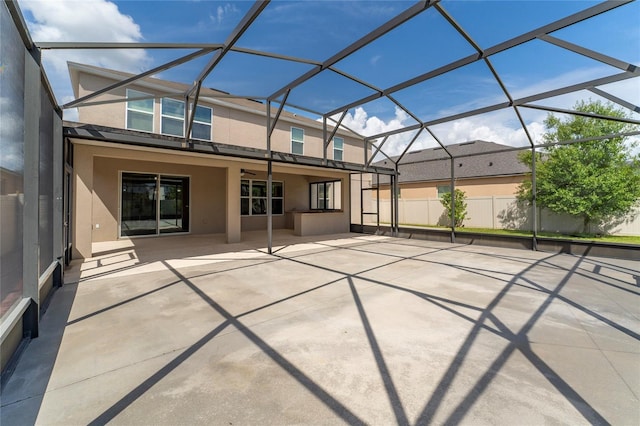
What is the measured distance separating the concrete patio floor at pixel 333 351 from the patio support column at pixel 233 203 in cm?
404

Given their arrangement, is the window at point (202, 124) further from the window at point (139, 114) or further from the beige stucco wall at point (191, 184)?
the window at point (139, 114)

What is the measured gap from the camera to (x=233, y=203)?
30.1ft

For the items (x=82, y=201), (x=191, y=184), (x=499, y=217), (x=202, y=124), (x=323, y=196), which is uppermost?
(x=202, y=124)

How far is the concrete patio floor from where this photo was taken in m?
1.82

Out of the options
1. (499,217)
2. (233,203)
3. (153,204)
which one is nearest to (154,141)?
(233,203)

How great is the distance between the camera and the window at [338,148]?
1483cm

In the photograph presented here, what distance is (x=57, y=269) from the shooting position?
4.38 metres

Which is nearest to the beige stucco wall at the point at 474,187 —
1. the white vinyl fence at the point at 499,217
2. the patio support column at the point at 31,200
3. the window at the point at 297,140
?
the white vinyl fence at the point at 499,217

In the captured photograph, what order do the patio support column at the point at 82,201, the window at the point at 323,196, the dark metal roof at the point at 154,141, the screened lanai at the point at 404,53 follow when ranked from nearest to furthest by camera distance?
the screened lanai at the point at 404,53
the dark metal roof at the point at 154,141
the patio support column at the point at 82,201
the window at the point at 323,196

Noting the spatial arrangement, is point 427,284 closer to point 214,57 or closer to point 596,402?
point 596,402

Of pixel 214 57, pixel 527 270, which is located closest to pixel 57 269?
pixel 214 57

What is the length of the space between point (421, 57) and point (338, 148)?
31.8 feet

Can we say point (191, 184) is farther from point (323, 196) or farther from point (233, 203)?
point (323, 196)

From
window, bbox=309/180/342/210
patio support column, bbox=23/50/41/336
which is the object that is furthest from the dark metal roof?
window, bbox=309/180/342/210
